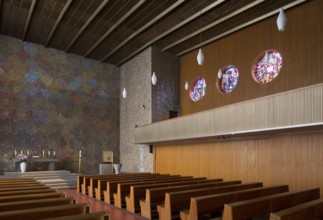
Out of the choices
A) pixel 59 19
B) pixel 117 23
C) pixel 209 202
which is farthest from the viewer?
pixel 117 23

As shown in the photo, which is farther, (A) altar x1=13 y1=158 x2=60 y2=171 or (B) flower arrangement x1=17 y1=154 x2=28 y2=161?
(A) altar x1=13 y1=158 x2=60 y2=171

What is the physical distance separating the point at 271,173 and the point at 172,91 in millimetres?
6691

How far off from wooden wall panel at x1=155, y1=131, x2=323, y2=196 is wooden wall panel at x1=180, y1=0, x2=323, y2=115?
2123 millimetres

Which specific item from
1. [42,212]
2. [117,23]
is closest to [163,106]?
[117,23]

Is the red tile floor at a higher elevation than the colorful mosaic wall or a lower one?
lower

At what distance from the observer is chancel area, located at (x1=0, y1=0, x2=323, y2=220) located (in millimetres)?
5609

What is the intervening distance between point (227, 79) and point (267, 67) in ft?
5.87

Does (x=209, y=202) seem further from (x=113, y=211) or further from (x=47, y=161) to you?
(x=47, y=161)

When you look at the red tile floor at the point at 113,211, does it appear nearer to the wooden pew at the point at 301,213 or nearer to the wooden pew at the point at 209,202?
the wooden pew at the point at 209,202

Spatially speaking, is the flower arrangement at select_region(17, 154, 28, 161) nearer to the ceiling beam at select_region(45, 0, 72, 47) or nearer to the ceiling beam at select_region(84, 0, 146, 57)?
the ceiling beam at select_region(45, 0, 72, 47)

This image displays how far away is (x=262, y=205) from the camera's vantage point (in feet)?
12.2

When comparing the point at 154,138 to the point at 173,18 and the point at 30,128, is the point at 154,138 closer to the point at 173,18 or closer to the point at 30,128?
the point at 173,18

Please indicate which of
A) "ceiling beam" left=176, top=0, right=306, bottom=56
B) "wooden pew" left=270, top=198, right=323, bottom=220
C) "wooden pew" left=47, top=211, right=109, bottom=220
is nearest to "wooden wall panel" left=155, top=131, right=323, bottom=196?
"wooden pew" left=270, top=198, right=323, bottom=220

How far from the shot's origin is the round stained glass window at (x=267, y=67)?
9.26 metres
